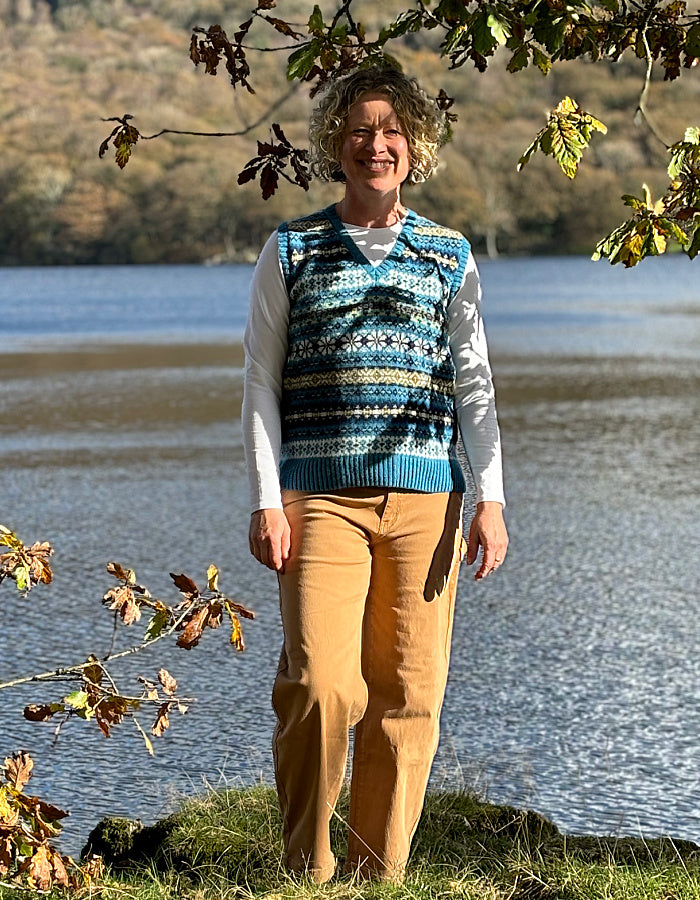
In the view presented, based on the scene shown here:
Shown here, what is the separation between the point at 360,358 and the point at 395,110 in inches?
23.2

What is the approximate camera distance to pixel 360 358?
12.6 ft

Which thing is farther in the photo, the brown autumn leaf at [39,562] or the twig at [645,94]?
the twig at [645,94]

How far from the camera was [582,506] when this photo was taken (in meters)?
11.2

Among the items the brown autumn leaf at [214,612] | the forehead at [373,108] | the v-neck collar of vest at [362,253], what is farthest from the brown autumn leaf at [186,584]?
the forehead at [373,108]

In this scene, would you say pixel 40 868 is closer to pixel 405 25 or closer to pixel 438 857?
pixel 438 857

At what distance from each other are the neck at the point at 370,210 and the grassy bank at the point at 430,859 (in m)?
1.56

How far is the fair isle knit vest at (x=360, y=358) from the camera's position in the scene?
384 cm

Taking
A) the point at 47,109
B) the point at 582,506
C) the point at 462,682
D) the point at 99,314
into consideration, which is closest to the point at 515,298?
the point at 99,314

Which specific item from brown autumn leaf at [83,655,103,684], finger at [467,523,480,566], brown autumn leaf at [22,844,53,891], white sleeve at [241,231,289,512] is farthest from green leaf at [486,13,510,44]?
brown autumn leaf at [22,844,53,891]

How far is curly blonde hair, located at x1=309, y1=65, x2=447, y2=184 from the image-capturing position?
389 cm

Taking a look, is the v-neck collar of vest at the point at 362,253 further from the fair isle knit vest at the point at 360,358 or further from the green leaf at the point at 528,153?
the green leaf at the point at 528,153

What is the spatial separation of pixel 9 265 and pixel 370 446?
12796cm

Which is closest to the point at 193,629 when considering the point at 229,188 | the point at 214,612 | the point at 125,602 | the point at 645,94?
the point at 214,612

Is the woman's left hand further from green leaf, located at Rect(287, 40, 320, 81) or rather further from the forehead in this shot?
green leaf, located at Rect(287, 40, 320, 81)
